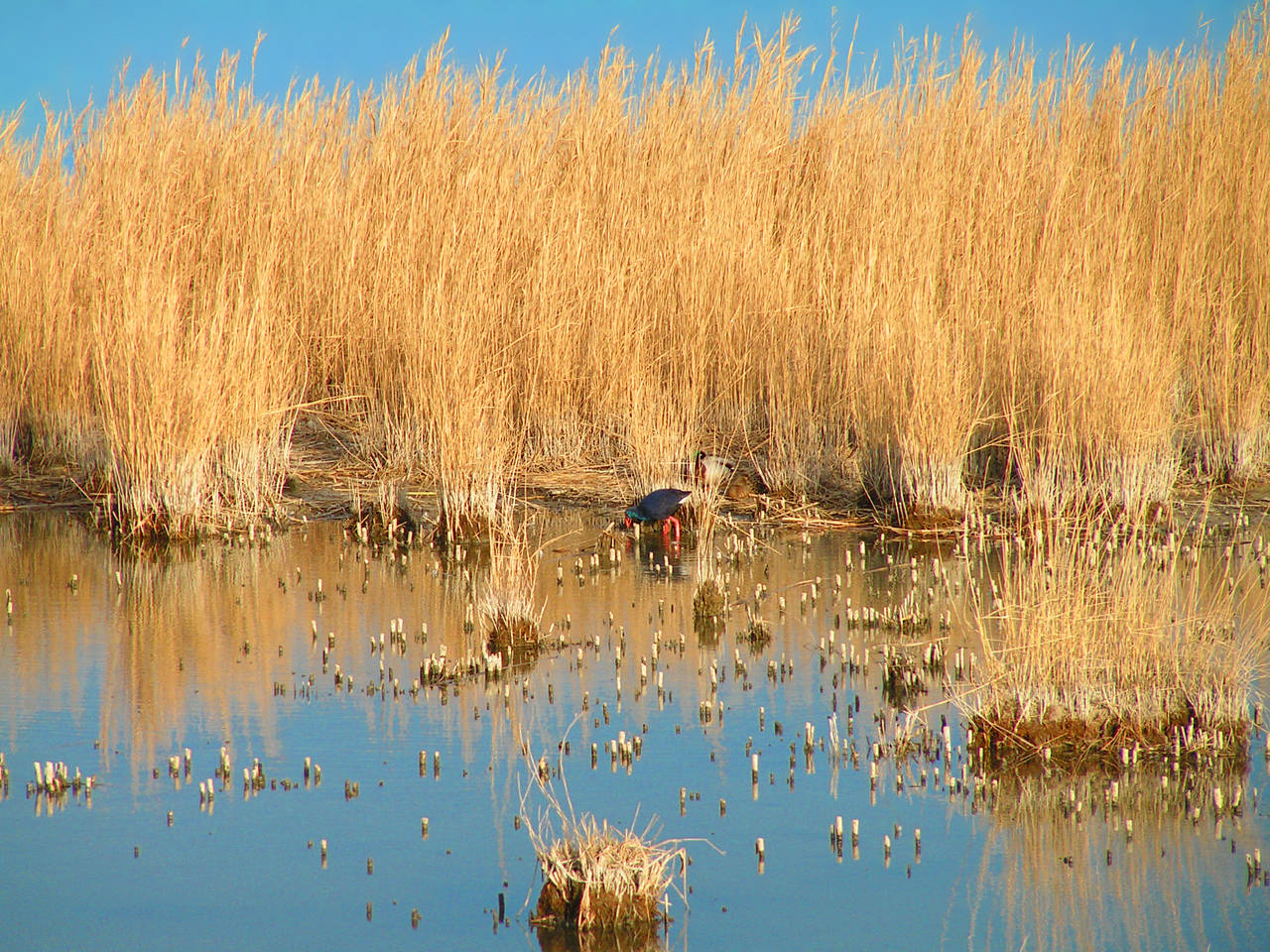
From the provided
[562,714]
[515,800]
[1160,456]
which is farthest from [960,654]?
[1160,456]

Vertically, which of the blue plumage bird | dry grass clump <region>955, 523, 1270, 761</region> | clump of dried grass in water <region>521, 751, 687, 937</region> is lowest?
clump of dried grass in water <region>521, 751, 687, 937</region>

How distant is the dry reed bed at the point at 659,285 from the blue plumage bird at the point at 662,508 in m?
0.51

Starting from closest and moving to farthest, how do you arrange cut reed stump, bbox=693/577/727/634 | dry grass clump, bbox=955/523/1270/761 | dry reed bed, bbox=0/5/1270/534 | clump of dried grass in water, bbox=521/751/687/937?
clump of dried grass in water, bbox=521/751/687/937
dry grass clump, bbox=955/523/1270/761
cut reed stump, bbox=693/577/727/634
dry reed bed, bbox=0/5/1270/534

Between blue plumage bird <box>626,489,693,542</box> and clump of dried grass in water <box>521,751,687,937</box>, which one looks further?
blue plumage bird <box>626,489,693,542</box>

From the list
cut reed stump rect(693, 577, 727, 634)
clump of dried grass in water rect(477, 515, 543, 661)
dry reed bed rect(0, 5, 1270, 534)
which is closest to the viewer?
clump of dried grass in water rect(477, 515, 543, 661)

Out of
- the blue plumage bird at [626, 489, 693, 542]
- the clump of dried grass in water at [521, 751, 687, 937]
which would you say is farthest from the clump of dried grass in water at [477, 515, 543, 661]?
the blue plumage bird at [626, 489, 693, 542]

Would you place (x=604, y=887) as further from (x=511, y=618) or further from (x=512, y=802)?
(x=511, y=618)

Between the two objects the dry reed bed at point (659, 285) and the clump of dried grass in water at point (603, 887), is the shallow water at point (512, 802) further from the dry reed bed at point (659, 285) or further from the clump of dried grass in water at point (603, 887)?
the dry reed bed at point (659, 285)

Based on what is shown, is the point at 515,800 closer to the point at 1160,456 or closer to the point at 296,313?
the point at 1160,456

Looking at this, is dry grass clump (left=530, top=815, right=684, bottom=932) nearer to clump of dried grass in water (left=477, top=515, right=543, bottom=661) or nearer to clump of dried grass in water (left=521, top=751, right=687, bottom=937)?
clump of dried grass in water (left=521, top=751, right=687, bottom=937)

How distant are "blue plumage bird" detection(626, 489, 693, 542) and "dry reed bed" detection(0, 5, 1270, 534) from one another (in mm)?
515

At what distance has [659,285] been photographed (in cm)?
1011

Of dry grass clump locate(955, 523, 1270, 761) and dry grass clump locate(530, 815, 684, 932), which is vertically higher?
dry grass clump locate(955, 523, 1270, 761)

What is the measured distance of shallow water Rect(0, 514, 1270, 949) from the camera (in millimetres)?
3275
